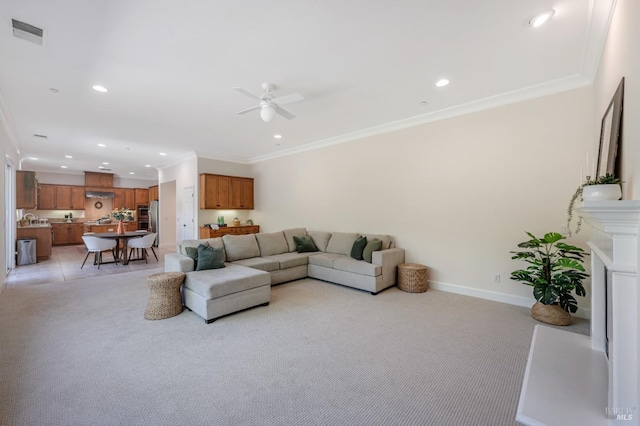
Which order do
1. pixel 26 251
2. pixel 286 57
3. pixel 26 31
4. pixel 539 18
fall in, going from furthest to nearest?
pixel 26 251, pixel 286 57, pixel 26 31, pixel 539 18

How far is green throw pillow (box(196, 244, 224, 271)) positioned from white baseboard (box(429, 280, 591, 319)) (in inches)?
139

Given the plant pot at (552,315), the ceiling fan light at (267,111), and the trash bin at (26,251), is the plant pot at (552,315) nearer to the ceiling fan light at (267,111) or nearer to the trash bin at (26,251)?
the ceiling fan light at (267,111)

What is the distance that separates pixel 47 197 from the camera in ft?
33.1

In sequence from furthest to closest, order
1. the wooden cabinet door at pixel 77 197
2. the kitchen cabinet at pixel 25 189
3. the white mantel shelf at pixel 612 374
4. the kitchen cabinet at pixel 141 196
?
the kitchen cabinet at pixel 141 196, the wooden cabinet door at pixel 77 197, the kitchen cabinet at pixel 25 189, the white mantel shelf at pixel 612 374

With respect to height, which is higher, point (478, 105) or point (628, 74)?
point (478, 105)

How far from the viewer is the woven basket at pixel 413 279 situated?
4.42 metres

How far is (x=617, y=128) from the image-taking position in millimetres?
1954

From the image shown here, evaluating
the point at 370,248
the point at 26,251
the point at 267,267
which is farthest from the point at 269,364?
the point at 26,251

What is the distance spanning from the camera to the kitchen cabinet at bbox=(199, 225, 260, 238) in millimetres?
7266

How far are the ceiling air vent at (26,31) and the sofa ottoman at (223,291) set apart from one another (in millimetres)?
2845

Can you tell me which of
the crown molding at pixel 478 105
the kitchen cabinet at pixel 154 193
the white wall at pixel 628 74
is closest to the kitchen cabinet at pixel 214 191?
the crown molding at pixel 478 105

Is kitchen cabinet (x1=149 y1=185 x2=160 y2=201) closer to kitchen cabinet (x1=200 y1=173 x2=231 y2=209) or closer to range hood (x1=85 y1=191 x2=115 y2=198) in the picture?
range hood (x1=85 y1=191 x2=115 y2=198)

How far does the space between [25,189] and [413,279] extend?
28.4 ft

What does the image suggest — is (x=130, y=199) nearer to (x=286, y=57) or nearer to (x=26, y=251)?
(x=26, y=251)
